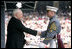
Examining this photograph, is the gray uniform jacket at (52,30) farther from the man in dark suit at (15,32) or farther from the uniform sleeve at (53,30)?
the man in dark suit at (15,32)

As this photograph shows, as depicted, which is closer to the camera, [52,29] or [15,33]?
[15,33]

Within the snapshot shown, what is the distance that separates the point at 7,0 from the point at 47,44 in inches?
416

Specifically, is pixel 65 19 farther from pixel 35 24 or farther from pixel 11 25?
pixel 11 25

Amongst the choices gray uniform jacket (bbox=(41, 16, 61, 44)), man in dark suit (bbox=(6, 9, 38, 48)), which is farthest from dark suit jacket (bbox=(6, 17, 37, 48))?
gray uniform jacket (bbox=(41, 16, 61, 44))

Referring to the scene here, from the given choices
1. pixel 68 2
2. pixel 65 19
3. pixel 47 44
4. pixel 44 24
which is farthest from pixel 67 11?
pixel 47 44

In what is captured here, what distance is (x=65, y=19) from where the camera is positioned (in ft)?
61.9

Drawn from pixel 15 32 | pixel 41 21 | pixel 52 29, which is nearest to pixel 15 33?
pixel 15 32

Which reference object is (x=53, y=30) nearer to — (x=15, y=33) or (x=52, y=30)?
(x=52, y=30)

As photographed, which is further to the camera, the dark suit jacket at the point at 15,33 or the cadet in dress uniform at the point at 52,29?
the cadet in dress uniform at the point at 52,29

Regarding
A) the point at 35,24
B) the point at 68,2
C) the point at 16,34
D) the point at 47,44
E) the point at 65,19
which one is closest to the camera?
the point at 16,34

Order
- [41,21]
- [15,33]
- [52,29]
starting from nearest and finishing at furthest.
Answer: [15,33]
[52,29]
[41,21]

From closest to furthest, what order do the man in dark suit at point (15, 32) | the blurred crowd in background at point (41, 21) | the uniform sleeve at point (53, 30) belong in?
the man in dark suit at point (15, 32) → the uniform sleeve at point (53, 30) → the blurred crowd in background at point (41, 21)

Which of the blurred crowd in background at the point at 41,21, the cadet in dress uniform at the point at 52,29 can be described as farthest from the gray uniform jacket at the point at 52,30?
the blurred crowd in background at the point at 41,21

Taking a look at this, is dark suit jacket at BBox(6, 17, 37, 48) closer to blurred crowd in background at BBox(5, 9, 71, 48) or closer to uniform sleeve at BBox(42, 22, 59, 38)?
uniform sleeve at BBox(42, 22, 59, 38)
